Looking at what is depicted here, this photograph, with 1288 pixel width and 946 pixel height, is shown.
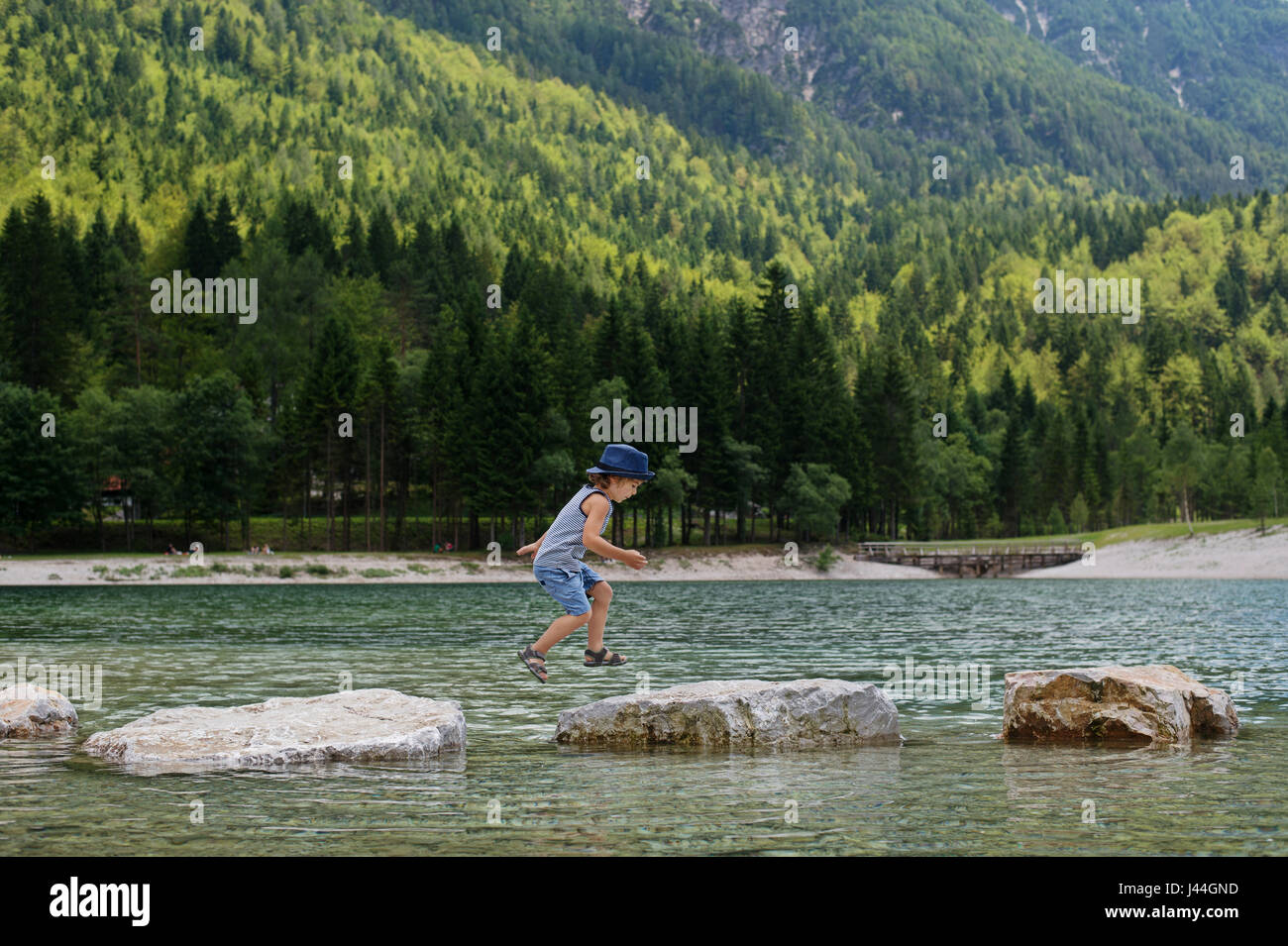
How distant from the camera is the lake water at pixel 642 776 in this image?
987 cm

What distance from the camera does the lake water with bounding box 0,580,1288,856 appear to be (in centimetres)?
987

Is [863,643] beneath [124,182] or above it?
beneath

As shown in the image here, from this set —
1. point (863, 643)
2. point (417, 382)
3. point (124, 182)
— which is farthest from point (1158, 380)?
point (863, 643)

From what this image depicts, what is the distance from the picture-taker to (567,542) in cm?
1148

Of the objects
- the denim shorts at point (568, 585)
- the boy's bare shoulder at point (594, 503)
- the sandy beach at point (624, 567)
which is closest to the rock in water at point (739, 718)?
the denim shorts at point (568, 585)

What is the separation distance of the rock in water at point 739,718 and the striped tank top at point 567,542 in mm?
4343

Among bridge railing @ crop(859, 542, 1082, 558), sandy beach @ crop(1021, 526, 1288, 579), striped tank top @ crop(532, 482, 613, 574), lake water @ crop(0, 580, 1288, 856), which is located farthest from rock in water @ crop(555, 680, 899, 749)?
sandy beach @ crop(1021, 526, 1288, 579)

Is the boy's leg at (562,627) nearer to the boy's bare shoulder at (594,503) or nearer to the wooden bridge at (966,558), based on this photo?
the boy's bare shoulder at (594,503)

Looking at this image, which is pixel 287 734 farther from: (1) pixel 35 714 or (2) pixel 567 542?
(2) pixel 567 542

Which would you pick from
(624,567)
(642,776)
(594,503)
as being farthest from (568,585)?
(624,567)

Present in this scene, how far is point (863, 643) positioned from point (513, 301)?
4688 inches

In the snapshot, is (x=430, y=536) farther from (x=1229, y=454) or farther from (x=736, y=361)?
(x=1229, y=454)

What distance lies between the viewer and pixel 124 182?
18138 centimetres

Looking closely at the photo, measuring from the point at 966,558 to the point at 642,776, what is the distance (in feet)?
316
